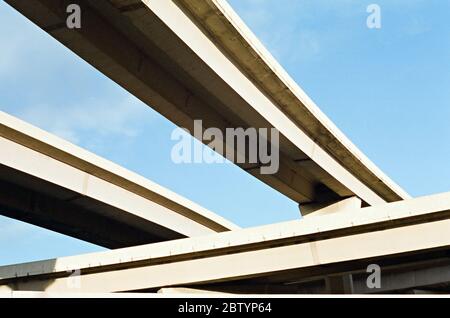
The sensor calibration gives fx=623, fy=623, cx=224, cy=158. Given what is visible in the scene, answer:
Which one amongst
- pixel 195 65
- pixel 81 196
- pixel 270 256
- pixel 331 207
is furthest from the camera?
pixel 331 207

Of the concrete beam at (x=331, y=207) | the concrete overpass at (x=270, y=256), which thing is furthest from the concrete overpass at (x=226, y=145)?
the concrete beam at (x=331, y=207)

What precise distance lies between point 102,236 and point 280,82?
38.5 ft

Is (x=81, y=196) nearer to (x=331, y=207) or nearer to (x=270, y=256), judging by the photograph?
(x=270, y=256)

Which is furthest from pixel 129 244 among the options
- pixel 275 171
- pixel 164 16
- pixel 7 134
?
pixel 164 16

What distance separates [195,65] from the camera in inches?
616

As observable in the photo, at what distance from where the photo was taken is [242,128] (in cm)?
2000

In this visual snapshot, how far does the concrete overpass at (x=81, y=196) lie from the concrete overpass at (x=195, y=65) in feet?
15.8

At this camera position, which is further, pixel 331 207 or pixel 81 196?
pixel 331 207

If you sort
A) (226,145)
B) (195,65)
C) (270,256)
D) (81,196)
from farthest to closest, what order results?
(81,196) → (226,145) → (270,256) → (195,65)

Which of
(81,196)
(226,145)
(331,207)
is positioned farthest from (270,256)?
(331,207)

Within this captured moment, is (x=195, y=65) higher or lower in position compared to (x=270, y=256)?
higher

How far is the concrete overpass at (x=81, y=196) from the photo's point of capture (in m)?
19.9

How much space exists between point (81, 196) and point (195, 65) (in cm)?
899
